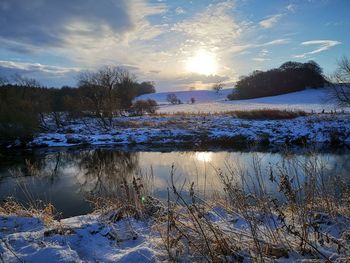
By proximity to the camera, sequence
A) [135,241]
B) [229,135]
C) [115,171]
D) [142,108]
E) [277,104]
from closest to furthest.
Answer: [135,241]
[115,171]
[229,135]
[142,108]
[277,104]

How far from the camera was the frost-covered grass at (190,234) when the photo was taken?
10.1 feet

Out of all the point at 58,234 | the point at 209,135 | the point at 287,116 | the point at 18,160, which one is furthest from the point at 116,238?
the point at 287,116

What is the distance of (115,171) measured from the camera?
1141cm

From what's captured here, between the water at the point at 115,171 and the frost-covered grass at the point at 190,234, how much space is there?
1.03m

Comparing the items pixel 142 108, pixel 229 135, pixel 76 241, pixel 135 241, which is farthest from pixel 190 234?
pixel 142 108

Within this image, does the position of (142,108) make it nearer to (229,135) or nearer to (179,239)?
(229,135)

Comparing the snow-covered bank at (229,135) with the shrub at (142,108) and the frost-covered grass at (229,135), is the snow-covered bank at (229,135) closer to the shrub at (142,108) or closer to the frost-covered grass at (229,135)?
the frost-covered grass at (229,135)

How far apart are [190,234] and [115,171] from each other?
27.0ft

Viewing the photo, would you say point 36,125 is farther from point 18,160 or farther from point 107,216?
point 107,216

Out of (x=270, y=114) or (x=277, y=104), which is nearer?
(x=270, y=114)

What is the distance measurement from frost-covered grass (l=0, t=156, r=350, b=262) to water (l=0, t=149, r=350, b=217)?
1.03m

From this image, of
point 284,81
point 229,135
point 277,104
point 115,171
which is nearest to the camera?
point 115,171

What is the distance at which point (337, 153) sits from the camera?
16234 millimetres

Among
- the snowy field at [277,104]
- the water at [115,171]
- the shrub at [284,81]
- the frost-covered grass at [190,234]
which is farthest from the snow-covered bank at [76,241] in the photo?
the shrub at [284,81]
